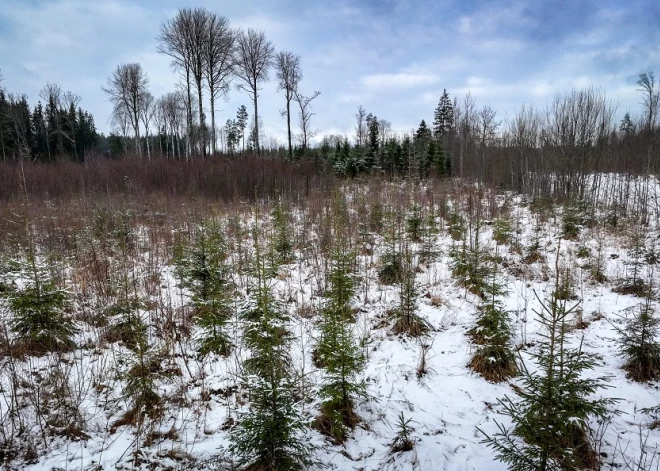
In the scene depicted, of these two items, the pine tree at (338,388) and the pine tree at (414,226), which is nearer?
the pine tree at (338,388)

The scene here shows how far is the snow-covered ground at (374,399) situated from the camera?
2887 millimetres

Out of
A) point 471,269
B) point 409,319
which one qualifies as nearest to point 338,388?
point 409,319

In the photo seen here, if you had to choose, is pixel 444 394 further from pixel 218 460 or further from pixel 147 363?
pixel 147 363

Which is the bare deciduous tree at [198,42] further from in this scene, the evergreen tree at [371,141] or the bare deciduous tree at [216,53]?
the evergreen tree at [371,141]

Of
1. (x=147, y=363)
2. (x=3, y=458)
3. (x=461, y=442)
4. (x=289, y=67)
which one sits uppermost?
(x=289, y=67)

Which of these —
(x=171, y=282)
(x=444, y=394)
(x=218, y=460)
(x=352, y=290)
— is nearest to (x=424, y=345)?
(x=444, y=394)

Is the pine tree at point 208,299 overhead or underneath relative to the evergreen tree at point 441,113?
underneath

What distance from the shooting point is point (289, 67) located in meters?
25.0

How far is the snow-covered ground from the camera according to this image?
2887mm

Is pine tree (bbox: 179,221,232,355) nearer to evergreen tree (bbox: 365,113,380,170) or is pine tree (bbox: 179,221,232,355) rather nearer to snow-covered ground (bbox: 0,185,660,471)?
snow-covered ground (bbox: 0,185,660,471)

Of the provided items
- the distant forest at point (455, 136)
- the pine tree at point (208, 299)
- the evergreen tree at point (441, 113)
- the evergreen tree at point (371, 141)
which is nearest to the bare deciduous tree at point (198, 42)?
the distant forest at point (455, 136)

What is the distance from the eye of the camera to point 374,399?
3609 mm

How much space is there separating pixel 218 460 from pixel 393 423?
1.70 m

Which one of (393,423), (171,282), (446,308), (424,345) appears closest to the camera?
(393,423)
